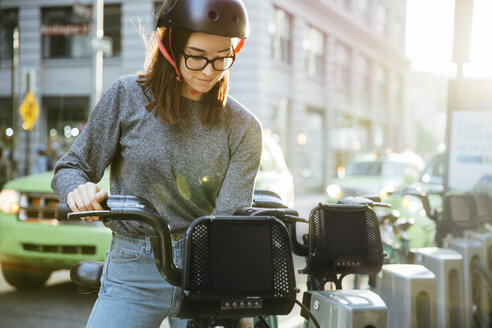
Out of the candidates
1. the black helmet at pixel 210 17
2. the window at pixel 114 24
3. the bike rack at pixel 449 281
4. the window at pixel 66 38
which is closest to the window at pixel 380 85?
the window at pixel 114 24

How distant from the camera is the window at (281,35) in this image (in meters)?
22.9

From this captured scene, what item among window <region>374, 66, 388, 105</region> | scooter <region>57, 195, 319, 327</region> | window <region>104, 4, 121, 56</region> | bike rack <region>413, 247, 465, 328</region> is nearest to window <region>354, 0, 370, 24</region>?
window <region>374, 66, 388, 105</region>

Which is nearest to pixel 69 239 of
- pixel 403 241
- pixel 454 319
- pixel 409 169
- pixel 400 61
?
pixel 403 241

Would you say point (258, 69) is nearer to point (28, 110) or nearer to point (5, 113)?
point (28, 110)

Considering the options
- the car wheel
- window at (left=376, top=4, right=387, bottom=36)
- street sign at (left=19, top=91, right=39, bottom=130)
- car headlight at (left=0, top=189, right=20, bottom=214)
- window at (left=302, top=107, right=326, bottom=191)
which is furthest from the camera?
window at (left=376, top=4, right=387, bottom=36)

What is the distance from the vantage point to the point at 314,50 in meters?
27.4

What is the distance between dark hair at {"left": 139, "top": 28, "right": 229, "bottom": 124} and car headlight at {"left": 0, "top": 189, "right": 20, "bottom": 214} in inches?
182

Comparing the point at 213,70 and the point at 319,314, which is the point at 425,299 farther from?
the point at 213,70

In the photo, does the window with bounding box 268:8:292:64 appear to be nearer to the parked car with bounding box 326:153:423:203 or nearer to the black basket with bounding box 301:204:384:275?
the parked car with bounding box 326:153:423:203

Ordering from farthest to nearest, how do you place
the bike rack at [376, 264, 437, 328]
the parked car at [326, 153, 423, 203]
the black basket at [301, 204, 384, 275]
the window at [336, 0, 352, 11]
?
the window at [336, 0, 352, 11] < the parked car at [326, 153, 423, 203] < the bike rack at [376, 264, 437, 328] < the black basket at [301, 204, 384, 275]

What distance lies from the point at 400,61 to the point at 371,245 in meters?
41.5

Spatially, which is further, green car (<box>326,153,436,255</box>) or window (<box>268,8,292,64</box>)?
window (<box>268,8,292,64</box>)

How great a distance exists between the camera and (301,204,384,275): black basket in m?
2.66

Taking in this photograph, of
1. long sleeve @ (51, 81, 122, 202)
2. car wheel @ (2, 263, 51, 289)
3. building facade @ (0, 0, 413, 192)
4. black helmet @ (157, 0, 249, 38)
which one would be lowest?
car wheel @ (2, 263, 51, 289)
